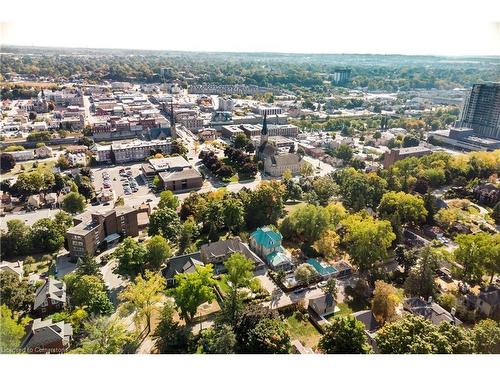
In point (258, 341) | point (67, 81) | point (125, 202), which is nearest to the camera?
point (258, 341)

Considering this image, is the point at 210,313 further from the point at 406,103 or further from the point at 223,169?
the point at 406,103

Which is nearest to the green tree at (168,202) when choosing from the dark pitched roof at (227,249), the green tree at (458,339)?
the dark pitched roof at (227,249)

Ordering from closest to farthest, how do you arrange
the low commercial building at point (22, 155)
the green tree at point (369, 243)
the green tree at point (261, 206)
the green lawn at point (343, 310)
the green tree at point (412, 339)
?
the green tree at point (412, 339)
the green lawn at point (343, 310)
the green tree at point (369, 243)
the green tree at point (261, 206)
the low commercial building at point (22, 155)

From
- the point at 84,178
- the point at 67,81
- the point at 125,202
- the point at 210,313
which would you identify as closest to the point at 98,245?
the point at 125,202

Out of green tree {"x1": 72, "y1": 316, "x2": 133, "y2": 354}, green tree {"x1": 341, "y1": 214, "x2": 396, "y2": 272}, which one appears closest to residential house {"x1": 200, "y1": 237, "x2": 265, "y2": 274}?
green tree {"x1": 341, "y1": 214, "x2": 396, "y2": 272}

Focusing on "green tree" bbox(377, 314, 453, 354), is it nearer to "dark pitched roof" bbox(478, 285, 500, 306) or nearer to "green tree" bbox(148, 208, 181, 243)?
"dark pitched roof" bbox(478, 285, 500, 306)

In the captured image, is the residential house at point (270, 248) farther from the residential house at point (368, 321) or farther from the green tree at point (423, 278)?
the green tree at point (423, 278)

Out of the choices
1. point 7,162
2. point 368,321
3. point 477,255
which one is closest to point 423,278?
point 477,255
